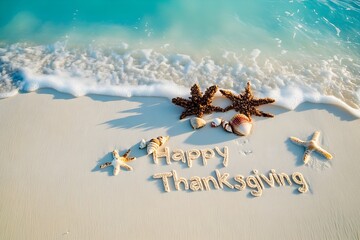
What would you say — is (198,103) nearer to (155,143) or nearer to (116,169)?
(155,143)

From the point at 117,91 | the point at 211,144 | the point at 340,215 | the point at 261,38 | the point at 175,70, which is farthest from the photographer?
the point at 261,38

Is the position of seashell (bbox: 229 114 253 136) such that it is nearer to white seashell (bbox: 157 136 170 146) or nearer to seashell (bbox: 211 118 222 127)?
seashell (bbox: 211 118 222 127)

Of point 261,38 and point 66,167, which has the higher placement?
point 261,38

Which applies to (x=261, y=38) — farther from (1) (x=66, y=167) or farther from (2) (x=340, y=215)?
(1) (x=66, y=167)

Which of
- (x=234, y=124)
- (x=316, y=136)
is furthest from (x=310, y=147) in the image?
(x=234, y=124)

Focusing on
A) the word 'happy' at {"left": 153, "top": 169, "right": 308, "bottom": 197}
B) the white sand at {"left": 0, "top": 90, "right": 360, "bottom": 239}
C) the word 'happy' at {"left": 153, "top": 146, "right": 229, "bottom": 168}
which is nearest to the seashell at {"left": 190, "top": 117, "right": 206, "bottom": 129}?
the white sand at {"left": 0, "top": 90, "right": 360, "bottom": 239}

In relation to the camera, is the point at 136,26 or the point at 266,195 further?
the point at 136,26

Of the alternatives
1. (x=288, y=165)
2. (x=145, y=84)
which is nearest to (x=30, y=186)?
(x=145, y=84)
